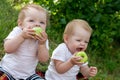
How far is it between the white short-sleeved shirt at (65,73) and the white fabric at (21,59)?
0.63 feet

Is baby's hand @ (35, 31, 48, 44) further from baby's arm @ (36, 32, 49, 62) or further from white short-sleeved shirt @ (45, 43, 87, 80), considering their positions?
white short-sleeved shirt @ (45, 43, 87, 80)

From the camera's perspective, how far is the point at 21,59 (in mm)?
3406

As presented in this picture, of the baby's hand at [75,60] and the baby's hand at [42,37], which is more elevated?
the baby's hand at [42,37]

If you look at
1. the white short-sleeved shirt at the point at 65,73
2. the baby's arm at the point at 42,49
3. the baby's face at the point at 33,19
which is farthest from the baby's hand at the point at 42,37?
the white short-sleeved shirt at the point at 65,73

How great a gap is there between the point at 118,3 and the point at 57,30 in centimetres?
83

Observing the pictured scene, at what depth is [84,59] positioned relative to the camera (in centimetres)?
328

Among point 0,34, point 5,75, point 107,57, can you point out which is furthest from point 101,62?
point 5,75

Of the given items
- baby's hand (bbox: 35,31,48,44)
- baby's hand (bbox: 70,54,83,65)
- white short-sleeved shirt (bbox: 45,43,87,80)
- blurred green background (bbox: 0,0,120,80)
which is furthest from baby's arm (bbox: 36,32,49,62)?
blurred green background (bbox: 0,0,120,80)

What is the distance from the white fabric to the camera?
3377mm

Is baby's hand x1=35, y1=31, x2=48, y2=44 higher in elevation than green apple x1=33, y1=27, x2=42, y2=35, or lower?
lower

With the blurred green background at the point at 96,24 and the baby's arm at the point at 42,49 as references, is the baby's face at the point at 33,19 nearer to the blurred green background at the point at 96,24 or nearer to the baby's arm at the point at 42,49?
the baby's arm at the point at 42,49

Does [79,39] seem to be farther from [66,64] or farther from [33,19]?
[33,19]

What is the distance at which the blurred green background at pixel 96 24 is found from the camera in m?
4.57

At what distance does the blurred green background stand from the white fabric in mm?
1043
